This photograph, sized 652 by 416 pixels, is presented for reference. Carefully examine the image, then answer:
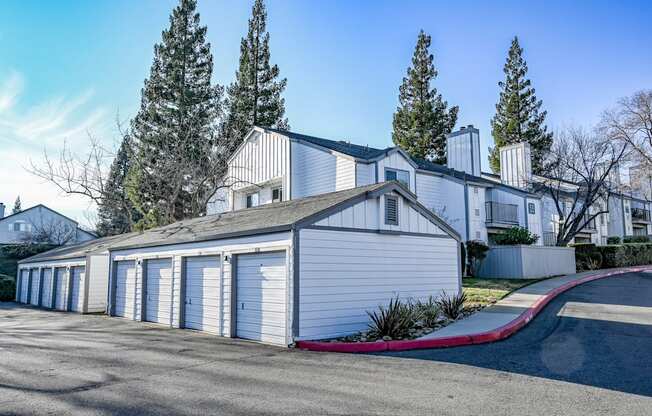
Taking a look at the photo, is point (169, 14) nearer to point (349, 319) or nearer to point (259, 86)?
point (259, 86)

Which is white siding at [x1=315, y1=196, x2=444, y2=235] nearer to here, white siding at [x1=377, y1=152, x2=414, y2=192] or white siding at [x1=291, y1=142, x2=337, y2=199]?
white siding at [x1=377, y1=152, x2=414, y2=192]

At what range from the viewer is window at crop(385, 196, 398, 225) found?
12625 millimetres

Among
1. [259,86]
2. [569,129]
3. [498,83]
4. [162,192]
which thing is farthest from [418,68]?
[162,192]

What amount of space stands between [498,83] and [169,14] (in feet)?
106

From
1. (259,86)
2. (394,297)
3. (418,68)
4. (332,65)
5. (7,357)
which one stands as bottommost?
(7,357)

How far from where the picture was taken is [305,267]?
10.5 m

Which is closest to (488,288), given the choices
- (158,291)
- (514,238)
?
(514,238)

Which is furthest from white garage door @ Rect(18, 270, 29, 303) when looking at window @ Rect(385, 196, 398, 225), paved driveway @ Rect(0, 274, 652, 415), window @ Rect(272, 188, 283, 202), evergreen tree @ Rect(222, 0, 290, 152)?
window @ Rect(385, 196, 398, 225)

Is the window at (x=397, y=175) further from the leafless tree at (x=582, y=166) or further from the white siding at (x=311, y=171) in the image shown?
the leafless tree at (x=582, y=166)

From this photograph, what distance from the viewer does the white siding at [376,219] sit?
37.7 feet

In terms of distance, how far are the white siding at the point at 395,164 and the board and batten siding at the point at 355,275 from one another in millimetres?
8050

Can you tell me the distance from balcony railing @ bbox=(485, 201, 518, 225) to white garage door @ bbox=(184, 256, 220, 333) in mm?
19043

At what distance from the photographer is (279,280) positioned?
10.9 metres

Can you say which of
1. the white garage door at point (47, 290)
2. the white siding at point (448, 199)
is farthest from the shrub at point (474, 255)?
the white garage door at point (47, 290)
